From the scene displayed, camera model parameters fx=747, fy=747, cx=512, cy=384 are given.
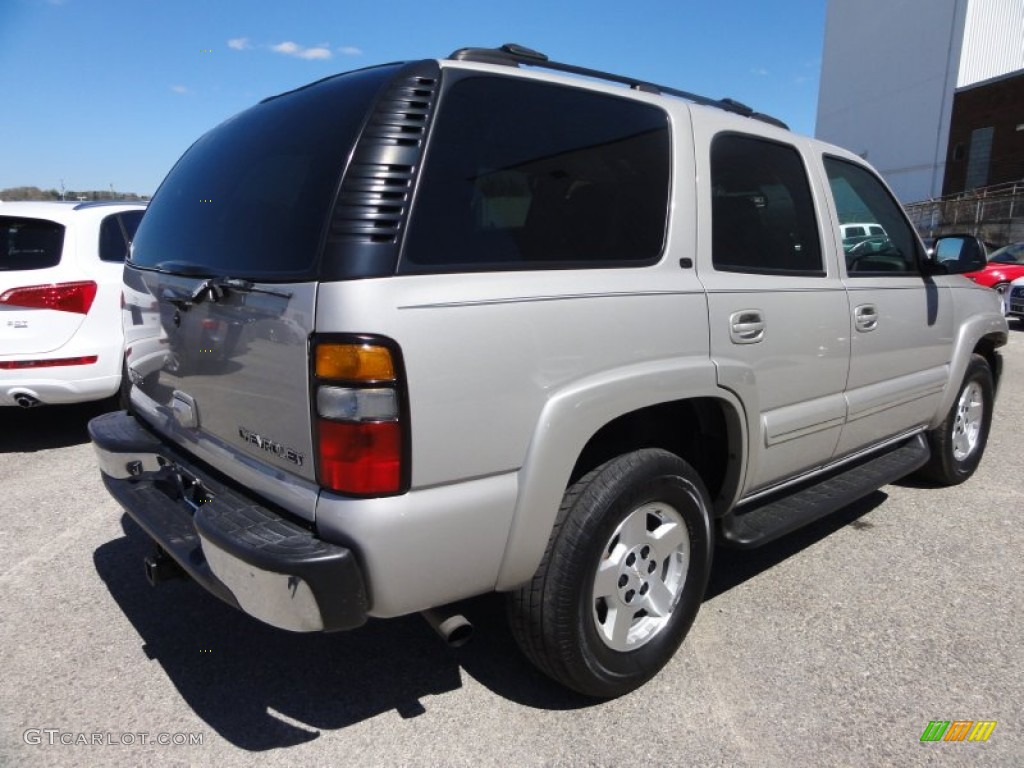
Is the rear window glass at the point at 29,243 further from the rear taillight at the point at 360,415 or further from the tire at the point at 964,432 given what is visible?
the tire at the point at 964,432

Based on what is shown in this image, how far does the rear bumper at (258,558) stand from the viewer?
1874mm

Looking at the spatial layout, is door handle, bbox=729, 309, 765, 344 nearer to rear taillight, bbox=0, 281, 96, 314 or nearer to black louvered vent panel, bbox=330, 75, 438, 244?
black louvered vent panel, bbox=330, 75, 438, 244

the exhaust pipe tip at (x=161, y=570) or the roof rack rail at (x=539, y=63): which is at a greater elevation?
the roof rack rail at (x=539, y=63)

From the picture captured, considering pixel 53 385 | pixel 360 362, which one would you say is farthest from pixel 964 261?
pixel 53 385

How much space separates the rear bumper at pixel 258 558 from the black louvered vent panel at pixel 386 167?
0.80m

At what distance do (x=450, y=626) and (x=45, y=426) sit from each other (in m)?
5.25

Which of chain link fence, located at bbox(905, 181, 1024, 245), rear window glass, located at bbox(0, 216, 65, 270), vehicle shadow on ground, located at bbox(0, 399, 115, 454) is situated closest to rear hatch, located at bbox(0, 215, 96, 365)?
rear window glass, located at bbox(0, 216, 65, 270)

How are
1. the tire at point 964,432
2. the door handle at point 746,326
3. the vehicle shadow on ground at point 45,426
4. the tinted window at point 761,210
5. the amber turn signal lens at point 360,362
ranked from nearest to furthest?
the amber turn signal lens at point 360,362, the door handle at point 746,326, the tinted window at point 761,210, the tire at point 964,432, the vehicle shadow on ground at point 45,426

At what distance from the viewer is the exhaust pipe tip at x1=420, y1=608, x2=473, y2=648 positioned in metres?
2.14

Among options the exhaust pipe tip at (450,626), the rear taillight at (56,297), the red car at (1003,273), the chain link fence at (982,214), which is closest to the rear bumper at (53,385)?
the rear taillight at (56,297)

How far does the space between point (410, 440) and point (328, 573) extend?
386 millimetres

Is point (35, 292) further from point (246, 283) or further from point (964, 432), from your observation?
point (964, 432)

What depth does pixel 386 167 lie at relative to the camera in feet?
6.44

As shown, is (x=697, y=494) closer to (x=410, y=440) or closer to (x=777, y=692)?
(x=777, y=692)
